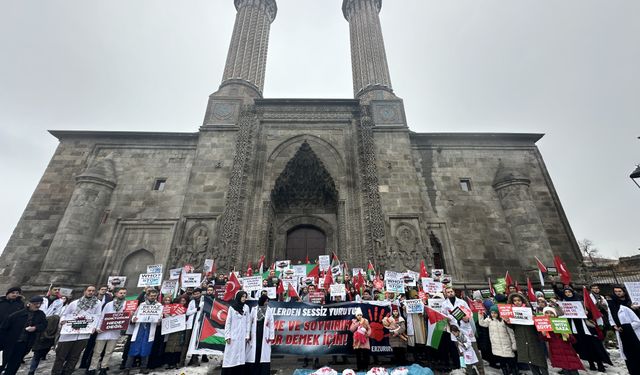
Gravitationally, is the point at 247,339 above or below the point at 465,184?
below

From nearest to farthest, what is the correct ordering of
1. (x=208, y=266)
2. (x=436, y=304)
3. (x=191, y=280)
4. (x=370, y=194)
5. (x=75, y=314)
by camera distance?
(x=75, y=314) < (x=436, y=304) < (x=191, y=280) < (x=208, y=266) < (x=370, y=194)

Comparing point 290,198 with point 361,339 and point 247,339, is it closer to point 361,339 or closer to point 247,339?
point 247,339

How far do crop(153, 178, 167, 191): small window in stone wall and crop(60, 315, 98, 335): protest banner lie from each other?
390 inches

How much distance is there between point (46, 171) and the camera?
48.5 feet

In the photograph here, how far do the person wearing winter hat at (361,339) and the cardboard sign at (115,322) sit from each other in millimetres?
5197

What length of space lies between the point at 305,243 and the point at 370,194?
14.1 ft

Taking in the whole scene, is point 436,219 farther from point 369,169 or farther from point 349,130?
point 349,130

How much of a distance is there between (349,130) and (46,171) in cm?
1657

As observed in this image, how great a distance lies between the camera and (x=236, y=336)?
5609mm

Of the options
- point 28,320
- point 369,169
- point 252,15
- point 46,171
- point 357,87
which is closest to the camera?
point 28,320

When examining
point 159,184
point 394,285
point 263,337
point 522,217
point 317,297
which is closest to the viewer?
point 263,337

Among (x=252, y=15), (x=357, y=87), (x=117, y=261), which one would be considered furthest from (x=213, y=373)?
(x=252, y=15)

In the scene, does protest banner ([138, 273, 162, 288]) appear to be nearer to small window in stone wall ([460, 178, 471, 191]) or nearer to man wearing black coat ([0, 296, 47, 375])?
man wearing black coat ([0, 296, 47, 375])

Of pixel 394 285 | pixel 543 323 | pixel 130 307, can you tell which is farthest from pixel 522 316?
pixel 130 307
